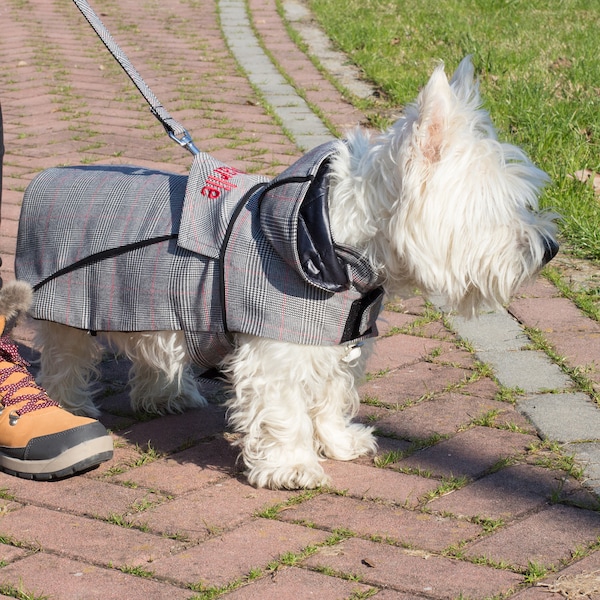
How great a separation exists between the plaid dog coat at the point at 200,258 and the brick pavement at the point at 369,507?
1.42 feet

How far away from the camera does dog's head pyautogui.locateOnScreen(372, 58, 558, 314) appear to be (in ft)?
8.48

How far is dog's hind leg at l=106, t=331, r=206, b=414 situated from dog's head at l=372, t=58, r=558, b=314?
0.68 meters

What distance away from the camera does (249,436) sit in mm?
2879

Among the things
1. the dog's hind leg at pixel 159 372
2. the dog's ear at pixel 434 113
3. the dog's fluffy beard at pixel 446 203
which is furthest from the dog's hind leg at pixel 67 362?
the dog's ear at pixel 434 113

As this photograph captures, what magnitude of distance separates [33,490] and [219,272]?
0.83 m

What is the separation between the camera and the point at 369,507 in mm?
2736

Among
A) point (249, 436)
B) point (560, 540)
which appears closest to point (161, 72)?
point (249, 436)

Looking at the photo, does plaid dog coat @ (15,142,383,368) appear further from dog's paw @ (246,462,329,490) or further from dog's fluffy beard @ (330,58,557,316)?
dog's paw @ (246,462,329,490)

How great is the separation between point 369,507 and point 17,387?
1155 millimetres

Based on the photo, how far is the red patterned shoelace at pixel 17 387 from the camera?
3.04 m

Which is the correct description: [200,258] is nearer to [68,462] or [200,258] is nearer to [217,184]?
[217,184]

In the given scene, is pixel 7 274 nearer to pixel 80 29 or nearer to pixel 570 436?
pixel 570 436

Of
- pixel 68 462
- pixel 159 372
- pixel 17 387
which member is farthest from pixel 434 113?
pixel 17 387

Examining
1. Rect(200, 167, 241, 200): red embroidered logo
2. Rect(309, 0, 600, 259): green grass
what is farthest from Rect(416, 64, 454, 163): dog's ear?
Rect(309, 0, 600, 259): green grass
